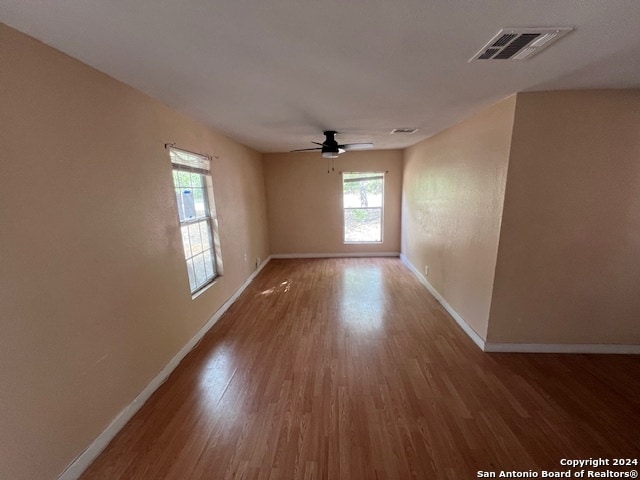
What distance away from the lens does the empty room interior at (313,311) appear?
3.89ft

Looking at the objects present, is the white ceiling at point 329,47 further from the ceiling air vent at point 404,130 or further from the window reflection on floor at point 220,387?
the window reflection on floor at point 220,387

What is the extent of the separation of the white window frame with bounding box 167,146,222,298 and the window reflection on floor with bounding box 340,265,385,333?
1.86 metres

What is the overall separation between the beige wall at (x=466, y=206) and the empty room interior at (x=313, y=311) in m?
0.03

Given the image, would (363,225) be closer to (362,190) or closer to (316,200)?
(362,190)

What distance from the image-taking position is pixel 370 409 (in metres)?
1.88

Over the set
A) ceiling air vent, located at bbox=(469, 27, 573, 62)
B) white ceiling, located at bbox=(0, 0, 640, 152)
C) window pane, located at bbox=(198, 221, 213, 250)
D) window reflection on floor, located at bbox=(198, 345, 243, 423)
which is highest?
white ceiling, located at bbox=(0, 0, 640, 152)

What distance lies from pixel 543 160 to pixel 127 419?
3.82m

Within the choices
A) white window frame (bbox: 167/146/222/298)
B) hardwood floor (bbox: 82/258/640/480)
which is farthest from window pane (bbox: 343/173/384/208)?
hardwood floor (bbox: 82/258/640/480)

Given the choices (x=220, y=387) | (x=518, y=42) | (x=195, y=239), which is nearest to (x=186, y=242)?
(x=195, y=239)

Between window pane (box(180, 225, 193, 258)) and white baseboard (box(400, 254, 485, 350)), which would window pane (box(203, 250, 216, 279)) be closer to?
window pane (box(180, 225, 193, 258))

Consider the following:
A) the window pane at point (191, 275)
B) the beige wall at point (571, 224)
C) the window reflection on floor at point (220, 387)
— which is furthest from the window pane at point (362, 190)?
the window reflection on floor at point (220, 387)

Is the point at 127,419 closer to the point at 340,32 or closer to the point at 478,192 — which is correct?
the point at 340,32

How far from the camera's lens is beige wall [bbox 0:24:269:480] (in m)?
1.19

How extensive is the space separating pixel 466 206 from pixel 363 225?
3.30m
